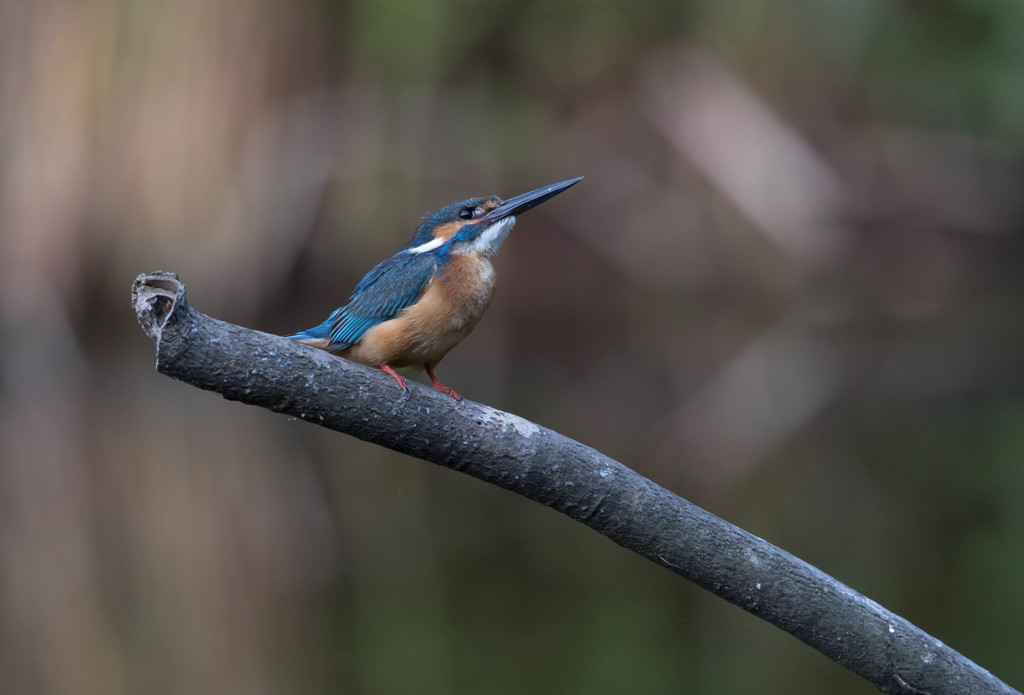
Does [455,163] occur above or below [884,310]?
above

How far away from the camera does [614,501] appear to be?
162 centimetres

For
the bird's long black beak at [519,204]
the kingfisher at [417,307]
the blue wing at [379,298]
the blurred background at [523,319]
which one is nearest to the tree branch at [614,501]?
the kingfisher at [417,307]

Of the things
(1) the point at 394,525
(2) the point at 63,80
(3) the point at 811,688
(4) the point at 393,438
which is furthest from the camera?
(2) the point at 63,80

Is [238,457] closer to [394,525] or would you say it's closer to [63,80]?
[394,525]

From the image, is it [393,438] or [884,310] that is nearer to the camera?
[393,438]

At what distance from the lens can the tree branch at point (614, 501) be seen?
1.52m

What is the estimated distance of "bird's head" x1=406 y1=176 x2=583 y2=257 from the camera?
2.49m

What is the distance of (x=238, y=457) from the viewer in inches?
213

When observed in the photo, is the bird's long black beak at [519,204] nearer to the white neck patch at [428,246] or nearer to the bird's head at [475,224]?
the bird's head at [475,224]

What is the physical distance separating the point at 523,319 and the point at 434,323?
22.5 feet

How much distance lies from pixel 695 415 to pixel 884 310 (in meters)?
3.75

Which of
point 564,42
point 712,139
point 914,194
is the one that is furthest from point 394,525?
point 914,194

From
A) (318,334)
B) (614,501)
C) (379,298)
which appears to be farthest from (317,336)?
(614,501)

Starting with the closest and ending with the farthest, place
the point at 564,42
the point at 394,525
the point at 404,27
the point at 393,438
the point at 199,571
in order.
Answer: the point at 393,438 → the point at 199,571 → the point at 394,525 → the point at 404,27 → the point at 564,42
